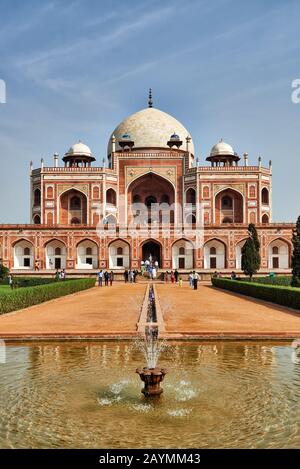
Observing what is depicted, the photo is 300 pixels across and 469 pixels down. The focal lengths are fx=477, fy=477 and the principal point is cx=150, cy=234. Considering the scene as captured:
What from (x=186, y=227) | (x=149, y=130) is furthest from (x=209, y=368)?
(x=149, y=130)

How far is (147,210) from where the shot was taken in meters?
41.7

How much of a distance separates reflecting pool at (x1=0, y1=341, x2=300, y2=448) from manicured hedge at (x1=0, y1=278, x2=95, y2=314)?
4.58 meters

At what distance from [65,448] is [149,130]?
42.5 metres

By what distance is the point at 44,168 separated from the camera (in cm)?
3925

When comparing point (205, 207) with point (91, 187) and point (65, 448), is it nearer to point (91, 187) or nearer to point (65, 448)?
point (91, 187)

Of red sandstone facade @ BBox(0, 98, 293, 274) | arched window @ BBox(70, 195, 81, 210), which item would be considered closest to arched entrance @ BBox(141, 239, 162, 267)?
red sandstone facade @ BBox(0, 98, 293, 274)

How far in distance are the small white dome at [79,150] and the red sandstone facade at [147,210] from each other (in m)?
0.09

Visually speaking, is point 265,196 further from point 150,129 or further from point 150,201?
point 150,129

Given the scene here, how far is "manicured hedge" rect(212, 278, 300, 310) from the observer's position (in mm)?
12825

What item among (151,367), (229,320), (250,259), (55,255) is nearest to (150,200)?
(55,255)

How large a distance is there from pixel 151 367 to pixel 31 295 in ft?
29.0

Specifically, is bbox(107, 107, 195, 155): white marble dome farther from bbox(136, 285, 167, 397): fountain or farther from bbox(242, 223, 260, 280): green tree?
bbox(136, 285, 167, 397): fountain

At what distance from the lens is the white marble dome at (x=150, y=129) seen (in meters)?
44.0
